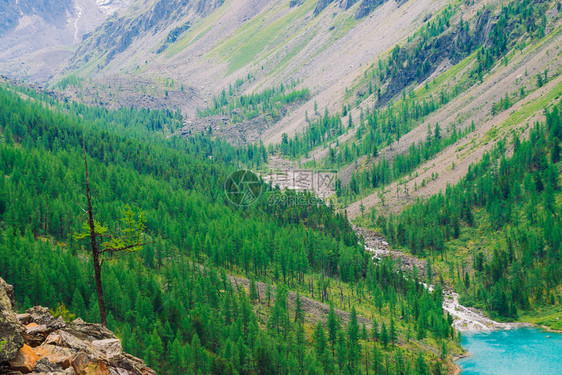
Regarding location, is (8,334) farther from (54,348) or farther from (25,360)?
(54,348)

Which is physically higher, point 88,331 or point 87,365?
point 88,331

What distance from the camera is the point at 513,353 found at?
111 meters

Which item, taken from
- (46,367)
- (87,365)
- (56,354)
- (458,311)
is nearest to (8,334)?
(46,367)

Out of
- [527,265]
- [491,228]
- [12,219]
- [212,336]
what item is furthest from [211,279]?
[491,228]

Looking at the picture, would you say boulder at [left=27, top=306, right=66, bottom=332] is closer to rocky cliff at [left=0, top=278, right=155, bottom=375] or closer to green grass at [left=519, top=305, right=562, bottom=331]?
rocky cliff at [left=0, top=278, right=155, bottom=375]

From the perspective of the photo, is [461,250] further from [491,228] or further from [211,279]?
[211,279]

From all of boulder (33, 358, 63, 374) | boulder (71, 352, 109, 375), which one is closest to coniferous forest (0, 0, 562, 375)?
boulder (71, 352, 109, 375)

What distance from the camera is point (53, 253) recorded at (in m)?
104

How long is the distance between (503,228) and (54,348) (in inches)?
6490

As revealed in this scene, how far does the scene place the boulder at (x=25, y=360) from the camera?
2516 centimetres

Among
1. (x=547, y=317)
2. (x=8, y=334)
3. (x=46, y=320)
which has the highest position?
(x=8, y=334)

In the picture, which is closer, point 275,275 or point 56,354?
point 56,354

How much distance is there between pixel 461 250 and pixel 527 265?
84.9 ft

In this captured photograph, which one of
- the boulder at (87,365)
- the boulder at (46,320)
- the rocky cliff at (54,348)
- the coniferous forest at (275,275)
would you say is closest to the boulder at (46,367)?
the rocky cliff at (54,348)
